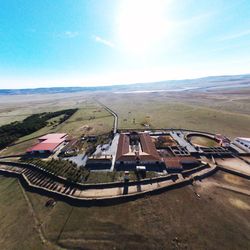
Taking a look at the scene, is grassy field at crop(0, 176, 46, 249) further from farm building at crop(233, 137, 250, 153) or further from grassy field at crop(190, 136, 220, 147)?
farm building at crop(233, 137, 250, 153)

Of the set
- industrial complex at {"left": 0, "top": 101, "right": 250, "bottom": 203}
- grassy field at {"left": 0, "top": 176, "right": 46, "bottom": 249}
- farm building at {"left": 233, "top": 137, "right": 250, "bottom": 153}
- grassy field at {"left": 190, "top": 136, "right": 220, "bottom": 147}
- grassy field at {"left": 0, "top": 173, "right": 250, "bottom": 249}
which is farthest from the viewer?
grassy field at {"left": 190, "top": 136, "right": 220, "bottom": 147}

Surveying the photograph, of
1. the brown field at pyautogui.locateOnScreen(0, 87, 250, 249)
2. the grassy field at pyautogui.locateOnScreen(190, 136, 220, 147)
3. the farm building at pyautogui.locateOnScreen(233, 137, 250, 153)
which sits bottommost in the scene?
the grassy field at pyautogui.locateOnScreen(190, 136, 220, 147)

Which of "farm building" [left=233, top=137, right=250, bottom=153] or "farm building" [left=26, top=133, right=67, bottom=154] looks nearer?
"farm building" [left=233, top=137, right=250, bottom=153]

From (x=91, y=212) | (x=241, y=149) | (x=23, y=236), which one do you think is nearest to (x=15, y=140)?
(x=23, y=236)

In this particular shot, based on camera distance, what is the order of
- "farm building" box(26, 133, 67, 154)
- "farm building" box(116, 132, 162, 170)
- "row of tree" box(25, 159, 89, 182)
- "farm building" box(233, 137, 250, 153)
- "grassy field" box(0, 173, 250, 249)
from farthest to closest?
"farm building" box(26, 133, 67, 154) < "farm building" box(233, 137, 250, 153) < "farm building" box(116, 132, 162, 170) < "row of tree" box(25, 159, 89, 182) < "grassy field" box(0, 173, 250, 249)

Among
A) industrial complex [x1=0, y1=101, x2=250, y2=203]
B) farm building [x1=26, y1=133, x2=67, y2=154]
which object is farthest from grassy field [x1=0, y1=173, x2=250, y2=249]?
farm building [x1=26, y1=133, x2=67, y2=154]

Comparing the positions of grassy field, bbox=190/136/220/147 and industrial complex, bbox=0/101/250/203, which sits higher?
industrial complex, bbox=0/101/250/203

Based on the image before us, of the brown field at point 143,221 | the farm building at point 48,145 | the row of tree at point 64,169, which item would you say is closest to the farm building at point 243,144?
the brown field at point 143,221

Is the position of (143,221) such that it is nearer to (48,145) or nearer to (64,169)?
(64,169)
